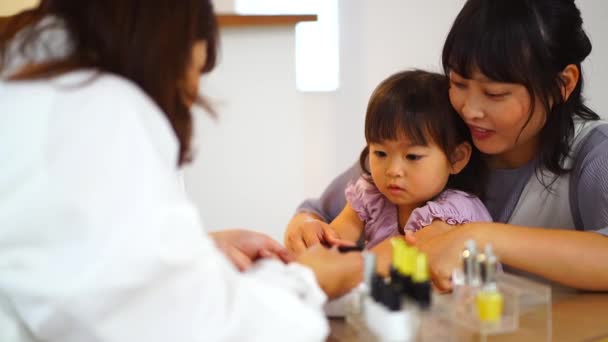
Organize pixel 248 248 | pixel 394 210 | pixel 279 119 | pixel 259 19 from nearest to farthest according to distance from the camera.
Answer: pixel 248 248
pixel 394 210
pixel 259 19
pixel 279 119

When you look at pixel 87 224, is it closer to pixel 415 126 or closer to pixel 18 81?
pixel 18 81

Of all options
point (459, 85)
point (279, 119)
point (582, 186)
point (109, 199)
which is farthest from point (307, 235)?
point (279, 119)

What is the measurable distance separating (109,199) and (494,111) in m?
0.73

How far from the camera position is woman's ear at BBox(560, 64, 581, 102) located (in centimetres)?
113

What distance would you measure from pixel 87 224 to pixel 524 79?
2.51ft

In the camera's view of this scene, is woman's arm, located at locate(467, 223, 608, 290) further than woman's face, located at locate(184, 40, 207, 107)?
Yes

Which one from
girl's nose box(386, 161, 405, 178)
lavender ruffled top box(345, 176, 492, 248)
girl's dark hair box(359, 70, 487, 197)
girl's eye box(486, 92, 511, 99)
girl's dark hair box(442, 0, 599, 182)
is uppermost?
girl's dark hair box(442, 0, 599, 182)

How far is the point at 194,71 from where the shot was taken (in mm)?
715

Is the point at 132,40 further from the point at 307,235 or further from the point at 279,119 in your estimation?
the point at 279,119

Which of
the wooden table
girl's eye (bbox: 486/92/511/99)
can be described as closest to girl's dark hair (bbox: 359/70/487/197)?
girl's eye (bbox: 486/92/511/99)

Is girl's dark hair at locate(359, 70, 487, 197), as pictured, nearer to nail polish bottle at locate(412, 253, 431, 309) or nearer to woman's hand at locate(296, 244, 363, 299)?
woman's hand at locate(296, 244, 363, 299)

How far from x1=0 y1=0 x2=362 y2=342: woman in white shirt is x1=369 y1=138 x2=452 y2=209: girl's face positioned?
21.6 inches

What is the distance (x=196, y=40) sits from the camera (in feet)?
2.33

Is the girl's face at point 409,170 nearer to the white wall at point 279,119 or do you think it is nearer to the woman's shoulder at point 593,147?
the woman's shoulder at point 593,147
